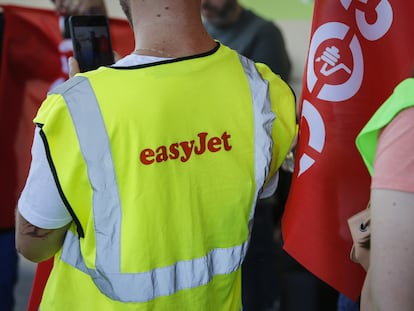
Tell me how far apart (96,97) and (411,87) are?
576 millimetres

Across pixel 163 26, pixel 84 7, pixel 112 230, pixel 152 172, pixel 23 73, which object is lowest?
pixel 23 73

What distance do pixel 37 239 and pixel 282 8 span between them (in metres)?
2.72

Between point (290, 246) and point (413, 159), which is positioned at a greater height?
point (413, 159)

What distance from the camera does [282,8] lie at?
145 inches

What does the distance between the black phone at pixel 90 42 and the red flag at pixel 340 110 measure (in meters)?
0.54

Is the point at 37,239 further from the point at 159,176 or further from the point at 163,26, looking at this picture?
the point at 163,26

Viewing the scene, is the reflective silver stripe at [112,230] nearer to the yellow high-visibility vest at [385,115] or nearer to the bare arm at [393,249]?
the yellow high-visibility vest at [385,115]

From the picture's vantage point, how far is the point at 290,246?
66.4 inches

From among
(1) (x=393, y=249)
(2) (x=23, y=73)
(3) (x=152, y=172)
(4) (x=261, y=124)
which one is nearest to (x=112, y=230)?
(3) (x=152, y=172)

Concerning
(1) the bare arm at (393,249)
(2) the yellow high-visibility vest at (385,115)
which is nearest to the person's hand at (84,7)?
(2) the yellow high-visibility vest at (385,115)

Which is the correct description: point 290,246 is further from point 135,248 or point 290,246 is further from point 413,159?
point 413,159

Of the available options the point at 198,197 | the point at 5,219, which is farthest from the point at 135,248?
the point at 5,219

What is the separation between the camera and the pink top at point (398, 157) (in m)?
1.03

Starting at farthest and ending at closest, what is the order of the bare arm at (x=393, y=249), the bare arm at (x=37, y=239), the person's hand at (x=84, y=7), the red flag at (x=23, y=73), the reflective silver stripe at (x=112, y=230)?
1. the red flag at (x=23, y=73)
2. the person's hand at (x=84, y=7)
3. the bare arm at (x=37, y=239)
4. the reflective silver stripe at (x=112, y=230)
5. the bare arm at (x=393, y=249)
